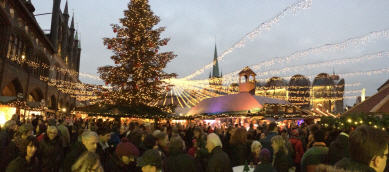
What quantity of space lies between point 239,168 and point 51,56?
132 ft

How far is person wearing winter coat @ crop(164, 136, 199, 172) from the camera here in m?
4.66

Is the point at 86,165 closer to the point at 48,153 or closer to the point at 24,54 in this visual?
the point at 48,153

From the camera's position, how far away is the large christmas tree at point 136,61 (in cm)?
2344

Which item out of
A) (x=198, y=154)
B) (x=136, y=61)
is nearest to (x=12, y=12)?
(x=136, y=61)

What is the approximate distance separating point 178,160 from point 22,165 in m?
2.41

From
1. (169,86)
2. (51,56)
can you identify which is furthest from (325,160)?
(51,56)

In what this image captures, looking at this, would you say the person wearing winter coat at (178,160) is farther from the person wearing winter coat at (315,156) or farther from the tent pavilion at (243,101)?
the tent pavilion at (243,101)

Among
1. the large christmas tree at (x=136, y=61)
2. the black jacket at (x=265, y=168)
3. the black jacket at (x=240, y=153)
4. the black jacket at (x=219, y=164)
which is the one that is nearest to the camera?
the black jacket at (x=265, y=168)

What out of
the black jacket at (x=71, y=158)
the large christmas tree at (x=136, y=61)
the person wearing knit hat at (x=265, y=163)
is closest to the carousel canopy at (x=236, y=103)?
the large christmas tree at (x=136, y=61)

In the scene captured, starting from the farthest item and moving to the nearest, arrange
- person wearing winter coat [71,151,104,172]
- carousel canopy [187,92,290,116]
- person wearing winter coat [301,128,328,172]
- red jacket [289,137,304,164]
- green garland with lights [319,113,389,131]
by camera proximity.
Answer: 1. carousel canopy [187,92,290,116]
2. green garland with lights [319,113,389,131]
3. red jacket [289,137,304,164]
4. person wearing winter coat [301,128,328,172]
5. person wearing winter coat [71,151,104,172]

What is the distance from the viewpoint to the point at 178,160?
15.5ft

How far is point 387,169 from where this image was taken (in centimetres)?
532

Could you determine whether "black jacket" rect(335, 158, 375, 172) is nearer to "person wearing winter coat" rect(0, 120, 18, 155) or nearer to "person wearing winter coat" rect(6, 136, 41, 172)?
"person wearing winter coat" rect(6, 136, 41, 172)

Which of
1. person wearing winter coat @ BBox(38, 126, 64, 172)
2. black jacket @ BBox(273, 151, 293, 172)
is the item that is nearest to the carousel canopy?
black jacket @ BBox(273, 151, 293, 172)
